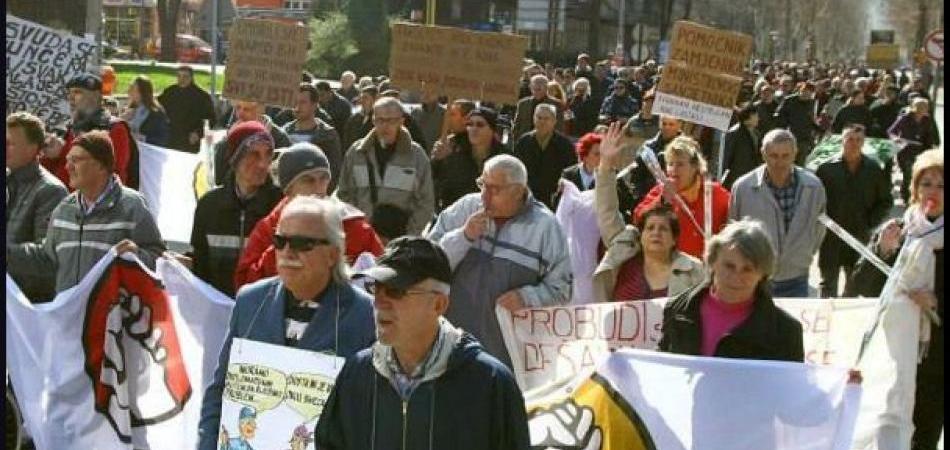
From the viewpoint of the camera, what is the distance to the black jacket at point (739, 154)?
45.6 ft

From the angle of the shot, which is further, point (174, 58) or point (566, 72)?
point (174, 58)

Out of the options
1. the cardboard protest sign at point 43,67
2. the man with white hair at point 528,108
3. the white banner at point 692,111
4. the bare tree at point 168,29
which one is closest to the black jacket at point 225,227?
the white banner at point 692,111

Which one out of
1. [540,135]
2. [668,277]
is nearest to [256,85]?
[540,135]

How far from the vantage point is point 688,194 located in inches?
344

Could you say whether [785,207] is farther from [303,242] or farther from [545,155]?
[303,242]

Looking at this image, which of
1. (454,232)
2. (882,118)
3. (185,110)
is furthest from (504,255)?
(882,118)

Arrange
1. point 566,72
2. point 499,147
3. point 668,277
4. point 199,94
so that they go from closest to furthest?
point 668,277 < point 499,147 < point 199,94 < point 566,72

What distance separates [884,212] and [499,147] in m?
2.58

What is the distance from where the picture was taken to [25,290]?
7.66 m

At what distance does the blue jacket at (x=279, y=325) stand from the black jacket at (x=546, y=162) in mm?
7002

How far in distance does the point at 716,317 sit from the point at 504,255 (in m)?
1.52

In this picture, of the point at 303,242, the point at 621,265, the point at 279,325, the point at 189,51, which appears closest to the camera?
the point at 303,242

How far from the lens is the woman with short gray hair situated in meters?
5.65

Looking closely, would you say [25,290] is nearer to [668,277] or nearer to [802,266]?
[668,277]
